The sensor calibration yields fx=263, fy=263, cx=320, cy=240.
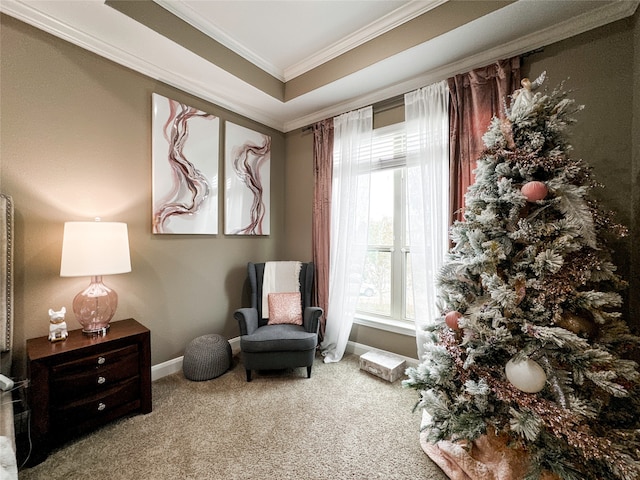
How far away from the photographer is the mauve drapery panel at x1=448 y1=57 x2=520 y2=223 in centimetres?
199

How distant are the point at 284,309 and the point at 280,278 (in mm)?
361

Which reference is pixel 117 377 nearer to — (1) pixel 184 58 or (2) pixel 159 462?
(2) pixel 159 462

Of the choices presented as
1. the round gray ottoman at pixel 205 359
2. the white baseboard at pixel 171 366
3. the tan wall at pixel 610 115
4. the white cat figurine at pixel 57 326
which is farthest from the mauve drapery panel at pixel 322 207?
the white cat figurine at pixel 57 326

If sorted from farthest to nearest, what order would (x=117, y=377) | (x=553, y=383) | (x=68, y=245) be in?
(x=117, y=377), (x=68, y=245), (x=553, y=383)

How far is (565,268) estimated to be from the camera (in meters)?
1.28

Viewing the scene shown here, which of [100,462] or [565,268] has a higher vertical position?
[565,268]

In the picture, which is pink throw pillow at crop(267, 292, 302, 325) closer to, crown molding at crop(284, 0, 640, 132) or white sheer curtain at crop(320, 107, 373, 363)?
white sheer curtain at crop(320, 107, 373, 363)

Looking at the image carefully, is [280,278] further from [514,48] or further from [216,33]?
[514,48]

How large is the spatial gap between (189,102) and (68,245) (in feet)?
5.52

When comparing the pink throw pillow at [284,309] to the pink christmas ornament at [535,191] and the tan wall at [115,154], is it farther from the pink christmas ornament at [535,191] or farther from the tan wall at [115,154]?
the pink christmas ornament at [535,191]

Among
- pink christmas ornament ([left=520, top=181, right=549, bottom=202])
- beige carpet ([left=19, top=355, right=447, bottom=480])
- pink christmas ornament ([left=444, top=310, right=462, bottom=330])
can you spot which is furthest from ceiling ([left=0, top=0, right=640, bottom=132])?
beige carpet ([left=19, top=355, right=447, bottom=480])

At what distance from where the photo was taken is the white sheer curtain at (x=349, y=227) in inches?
109

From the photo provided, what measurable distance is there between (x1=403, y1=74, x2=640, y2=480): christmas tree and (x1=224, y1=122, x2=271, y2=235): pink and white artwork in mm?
2253

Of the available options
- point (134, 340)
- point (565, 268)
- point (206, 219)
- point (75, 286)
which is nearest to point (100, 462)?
point (134, 340)
